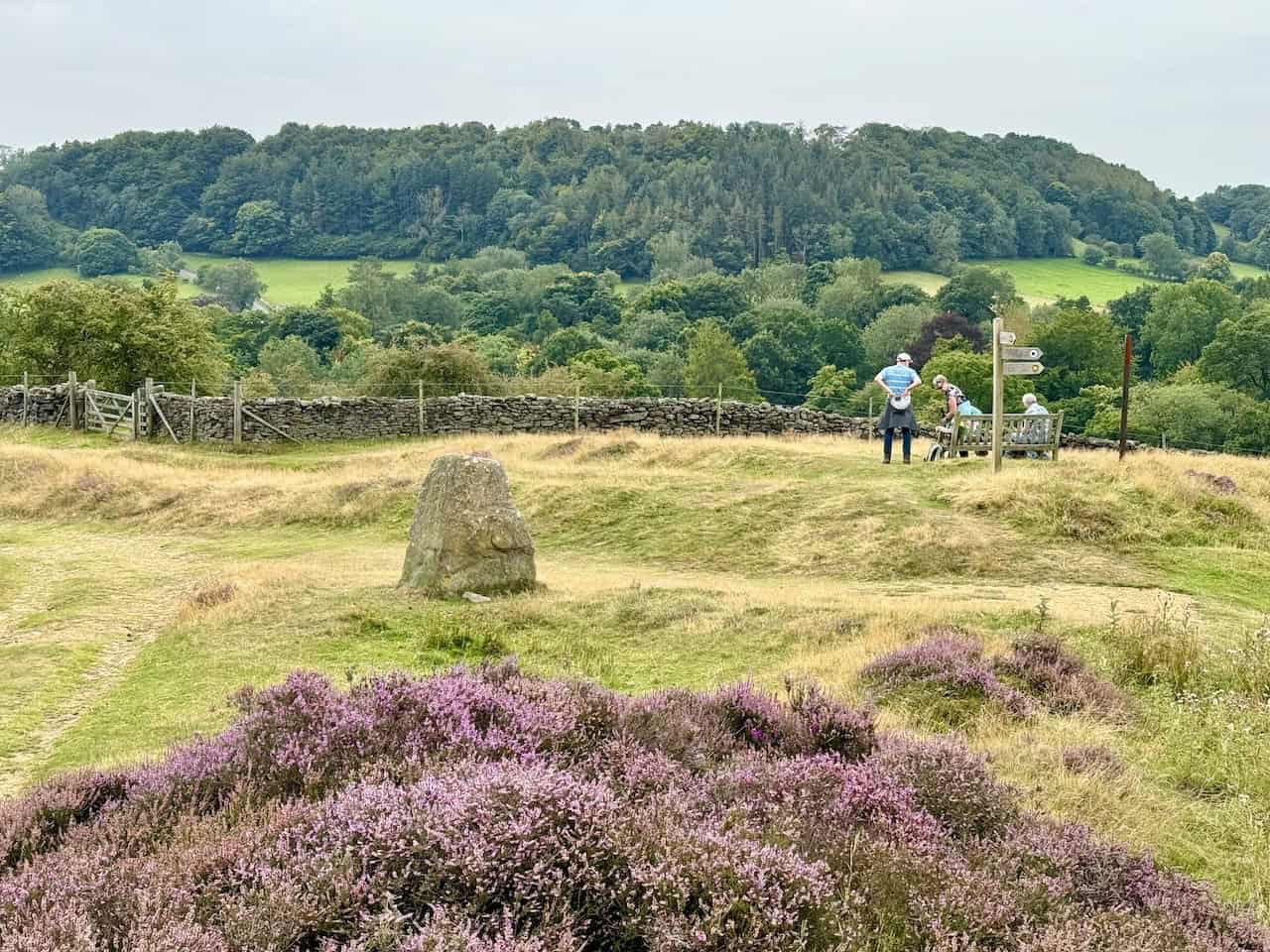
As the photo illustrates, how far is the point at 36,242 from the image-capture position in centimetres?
13438

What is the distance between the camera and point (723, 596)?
12719 millimetres

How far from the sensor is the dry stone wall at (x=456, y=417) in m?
34.1

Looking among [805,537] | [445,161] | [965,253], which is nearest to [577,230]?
[445,161]

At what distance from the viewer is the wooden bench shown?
789 inches

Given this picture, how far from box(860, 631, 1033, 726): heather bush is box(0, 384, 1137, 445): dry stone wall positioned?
24.8m

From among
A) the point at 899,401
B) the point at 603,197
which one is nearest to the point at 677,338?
the point at 603,197

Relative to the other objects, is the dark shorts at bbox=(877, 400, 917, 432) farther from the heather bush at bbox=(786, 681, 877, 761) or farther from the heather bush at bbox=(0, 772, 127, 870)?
the heather bush at bbox=(0, 772, 127, 870)

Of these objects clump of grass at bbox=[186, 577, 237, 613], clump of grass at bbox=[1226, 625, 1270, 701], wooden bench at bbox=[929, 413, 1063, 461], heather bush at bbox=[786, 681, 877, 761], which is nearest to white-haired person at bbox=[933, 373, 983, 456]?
wooden bench at bbox=[929, 413, 1063, 461]

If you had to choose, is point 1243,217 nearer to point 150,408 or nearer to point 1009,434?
point 1009,434

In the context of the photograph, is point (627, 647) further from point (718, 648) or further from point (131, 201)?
point (131, 201)

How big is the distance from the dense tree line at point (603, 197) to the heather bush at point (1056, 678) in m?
121

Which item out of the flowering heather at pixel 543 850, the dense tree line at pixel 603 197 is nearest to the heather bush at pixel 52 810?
the flowering heather at pixel 543 850

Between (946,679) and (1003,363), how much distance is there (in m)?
11.1

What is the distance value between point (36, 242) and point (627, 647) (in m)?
150
